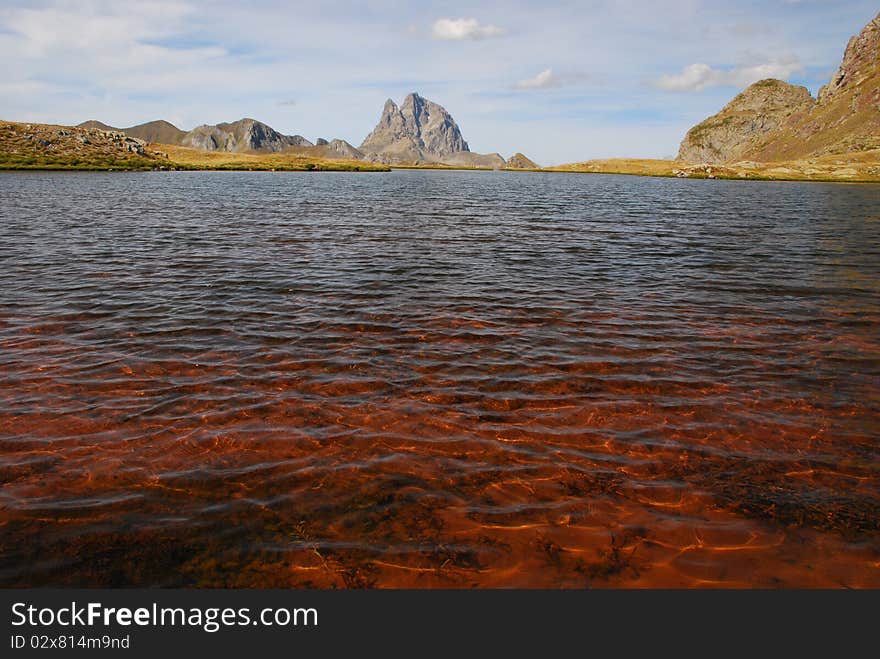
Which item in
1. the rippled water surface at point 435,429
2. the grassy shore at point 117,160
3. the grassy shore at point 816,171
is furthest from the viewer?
the grassy shore at point 816,171

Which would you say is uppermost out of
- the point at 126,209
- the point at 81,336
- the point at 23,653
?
the point at 126,209

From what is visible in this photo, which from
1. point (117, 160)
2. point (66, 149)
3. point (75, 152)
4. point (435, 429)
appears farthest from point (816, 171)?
point (66, 149)

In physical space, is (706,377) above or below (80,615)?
above

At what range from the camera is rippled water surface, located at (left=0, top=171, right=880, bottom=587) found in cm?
688

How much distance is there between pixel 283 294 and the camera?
19906 mm

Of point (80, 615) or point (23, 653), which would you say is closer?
point (23, 653)

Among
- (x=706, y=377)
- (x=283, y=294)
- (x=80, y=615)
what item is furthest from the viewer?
(x=283, y=294)

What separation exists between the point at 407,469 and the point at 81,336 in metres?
12.1

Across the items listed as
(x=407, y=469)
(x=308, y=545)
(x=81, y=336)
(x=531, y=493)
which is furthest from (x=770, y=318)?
(x=81, y=336)

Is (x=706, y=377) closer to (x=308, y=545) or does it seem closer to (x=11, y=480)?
(x=308, y=545)

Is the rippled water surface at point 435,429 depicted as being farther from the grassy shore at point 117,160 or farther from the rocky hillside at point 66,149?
the grassy shore at point 117,160

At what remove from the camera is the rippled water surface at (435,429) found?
688 cm

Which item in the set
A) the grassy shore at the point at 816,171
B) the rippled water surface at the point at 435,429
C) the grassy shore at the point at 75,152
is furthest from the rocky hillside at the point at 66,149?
the grassy shore at the point at 816,171

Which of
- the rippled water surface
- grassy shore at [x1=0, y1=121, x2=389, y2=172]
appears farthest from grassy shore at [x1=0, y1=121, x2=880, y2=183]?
the rippled water surface
